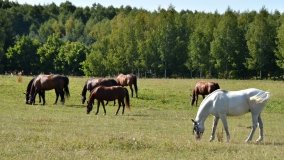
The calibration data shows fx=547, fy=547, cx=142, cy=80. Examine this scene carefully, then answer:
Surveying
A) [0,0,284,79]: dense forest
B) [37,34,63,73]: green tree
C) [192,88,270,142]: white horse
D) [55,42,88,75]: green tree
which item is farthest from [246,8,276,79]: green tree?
[192,88,270,142]: white horse

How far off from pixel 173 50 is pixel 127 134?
7048 centimetres

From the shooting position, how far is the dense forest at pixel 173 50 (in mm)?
84625

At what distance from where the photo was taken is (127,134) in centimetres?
1900

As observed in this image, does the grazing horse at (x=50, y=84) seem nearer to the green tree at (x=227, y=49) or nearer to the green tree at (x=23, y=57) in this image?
the green tree at (x=227, y=49)

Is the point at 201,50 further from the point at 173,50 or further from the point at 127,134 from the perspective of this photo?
the point at 127,134

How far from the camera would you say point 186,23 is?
93250 mm

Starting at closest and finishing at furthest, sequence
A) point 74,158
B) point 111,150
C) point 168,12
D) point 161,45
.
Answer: point 74,158
point 111,150
point 161,45
point 168,12

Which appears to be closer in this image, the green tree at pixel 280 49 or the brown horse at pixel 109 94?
the brown horse at pixel 109 94

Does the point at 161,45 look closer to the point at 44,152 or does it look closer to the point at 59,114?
the point at 59,114

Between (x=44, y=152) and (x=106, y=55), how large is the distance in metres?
85.2

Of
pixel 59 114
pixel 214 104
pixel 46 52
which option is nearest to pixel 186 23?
pixel 46 52

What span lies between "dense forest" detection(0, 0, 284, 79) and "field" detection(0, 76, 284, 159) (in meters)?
45.9

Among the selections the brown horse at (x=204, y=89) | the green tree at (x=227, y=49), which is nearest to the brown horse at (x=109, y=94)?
the brown horse at (x=204, y=89)

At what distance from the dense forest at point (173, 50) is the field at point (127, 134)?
45931mm
